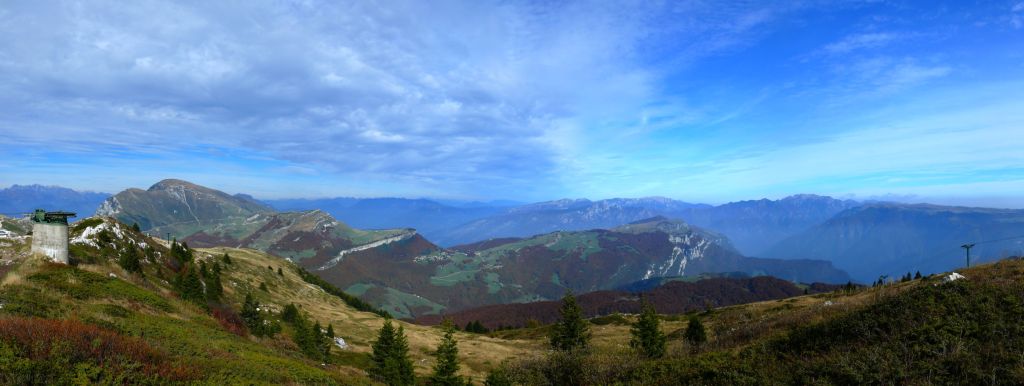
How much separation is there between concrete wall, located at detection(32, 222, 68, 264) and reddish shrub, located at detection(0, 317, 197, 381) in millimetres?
20688

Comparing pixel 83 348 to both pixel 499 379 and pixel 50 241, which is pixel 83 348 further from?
pixel 50 241

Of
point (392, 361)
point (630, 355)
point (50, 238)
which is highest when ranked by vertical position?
point (50, 238)

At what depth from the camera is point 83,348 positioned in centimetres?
1143

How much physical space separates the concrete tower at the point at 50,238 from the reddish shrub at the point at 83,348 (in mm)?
20749

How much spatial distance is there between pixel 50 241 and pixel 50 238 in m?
0.22

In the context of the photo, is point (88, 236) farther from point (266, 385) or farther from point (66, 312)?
point (266, 385)

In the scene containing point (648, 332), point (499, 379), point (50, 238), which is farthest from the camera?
point (648, 332)

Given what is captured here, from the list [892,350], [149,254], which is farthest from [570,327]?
[149,254]

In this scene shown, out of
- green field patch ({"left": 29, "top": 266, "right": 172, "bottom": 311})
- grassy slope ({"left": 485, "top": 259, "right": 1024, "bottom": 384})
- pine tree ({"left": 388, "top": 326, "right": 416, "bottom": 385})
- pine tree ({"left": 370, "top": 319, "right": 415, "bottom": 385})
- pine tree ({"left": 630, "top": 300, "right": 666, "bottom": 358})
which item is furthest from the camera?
pine tree ({"left": 630, "top": 300, "right": 666, "bottom": 358})

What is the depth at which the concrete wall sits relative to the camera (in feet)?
89.9

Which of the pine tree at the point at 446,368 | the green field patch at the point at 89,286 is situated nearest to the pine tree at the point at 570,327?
the pine tree at the point at 446,368

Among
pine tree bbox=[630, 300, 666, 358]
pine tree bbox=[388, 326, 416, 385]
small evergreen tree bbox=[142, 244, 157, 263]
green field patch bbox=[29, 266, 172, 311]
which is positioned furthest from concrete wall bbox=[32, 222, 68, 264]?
pine tree bbox=[630, 300, 666, 358]

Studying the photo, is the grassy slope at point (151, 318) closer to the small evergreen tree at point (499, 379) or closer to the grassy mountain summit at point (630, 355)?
the grassy mountain summit at point (630, 355)

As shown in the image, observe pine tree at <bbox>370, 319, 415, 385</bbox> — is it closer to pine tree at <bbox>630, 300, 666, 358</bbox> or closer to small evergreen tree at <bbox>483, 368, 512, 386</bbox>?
small evergreen tree at <bbox>483, 368, 512, 386</bbox>
